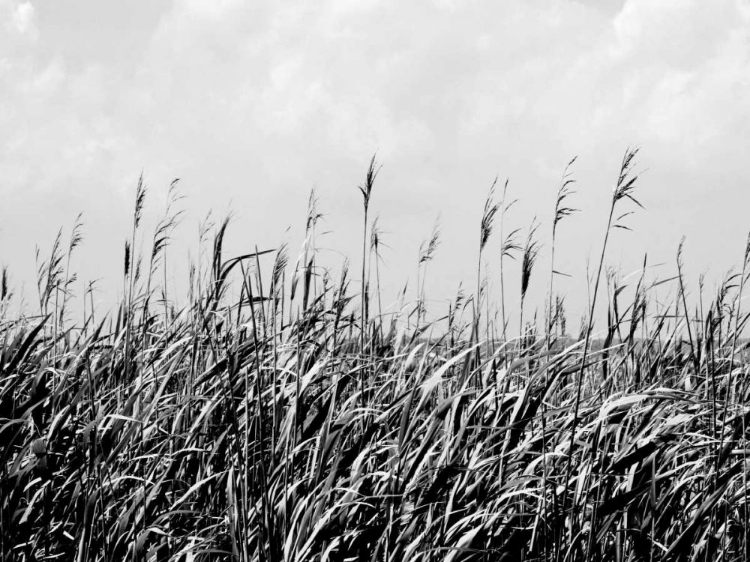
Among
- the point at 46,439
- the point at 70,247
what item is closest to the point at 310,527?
the point at 46,439

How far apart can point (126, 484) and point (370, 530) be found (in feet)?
3.94

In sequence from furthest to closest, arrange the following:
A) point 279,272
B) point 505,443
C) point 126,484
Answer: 1. point 126,484
2. point 505,443
3. point 279,272

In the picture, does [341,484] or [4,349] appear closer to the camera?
[341,484]

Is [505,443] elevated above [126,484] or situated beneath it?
elevated above

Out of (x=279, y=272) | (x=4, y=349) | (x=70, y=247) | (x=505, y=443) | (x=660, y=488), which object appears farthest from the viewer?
(x=70, y=247)

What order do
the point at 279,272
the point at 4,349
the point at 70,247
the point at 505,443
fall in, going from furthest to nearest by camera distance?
the point at 70,247
the point at 4,349
the point at 505,443
the point at 279,272

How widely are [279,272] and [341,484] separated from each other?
34.5 inches

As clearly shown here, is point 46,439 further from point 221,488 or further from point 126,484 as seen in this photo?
point 221,488

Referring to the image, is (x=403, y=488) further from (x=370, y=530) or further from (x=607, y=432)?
(x=607, y=432)

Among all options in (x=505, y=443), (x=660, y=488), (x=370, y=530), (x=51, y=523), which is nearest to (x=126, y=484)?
(x=51, y=523)

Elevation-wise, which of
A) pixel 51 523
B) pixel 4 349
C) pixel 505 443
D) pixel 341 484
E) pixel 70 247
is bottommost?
pixel 51 523

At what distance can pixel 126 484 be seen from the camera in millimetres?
3004

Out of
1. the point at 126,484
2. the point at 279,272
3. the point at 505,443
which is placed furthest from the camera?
the point at 126,484

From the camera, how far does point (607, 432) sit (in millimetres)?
2553
